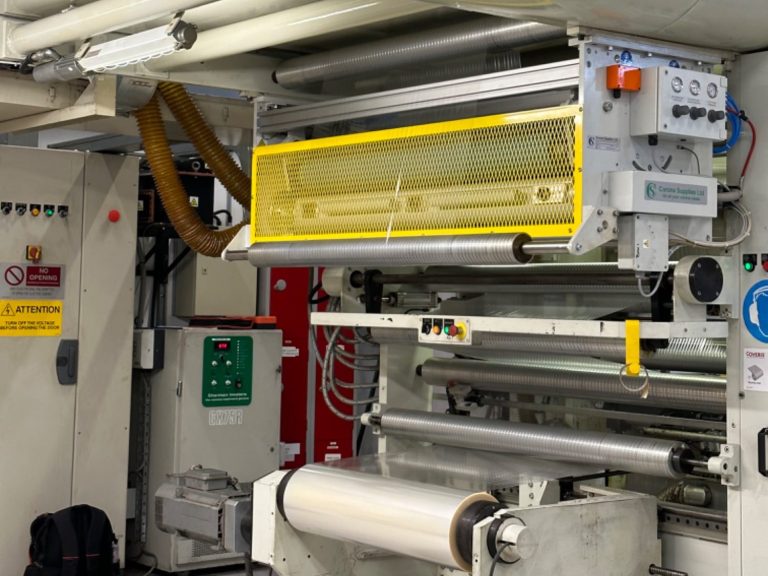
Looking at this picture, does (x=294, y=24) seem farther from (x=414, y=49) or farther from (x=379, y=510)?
(x=379, y=510)

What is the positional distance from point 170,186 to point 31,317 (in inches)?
39.4

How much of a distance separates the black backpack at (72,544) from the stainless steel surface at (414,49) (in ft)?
7.83

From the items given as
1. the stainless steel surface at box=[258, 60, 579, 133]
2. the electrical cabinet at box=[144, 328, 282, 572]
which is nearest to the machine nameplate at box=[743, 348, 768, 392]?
the stainless steel surface at box=[258, 60, 579, 133]

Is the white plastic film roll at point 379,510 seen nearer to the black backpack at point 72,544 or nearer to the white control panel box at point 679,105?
the white control panel box at point 679,105

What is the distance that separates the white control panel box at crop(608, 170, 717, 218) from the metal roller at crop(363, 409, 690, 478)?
0.74 m

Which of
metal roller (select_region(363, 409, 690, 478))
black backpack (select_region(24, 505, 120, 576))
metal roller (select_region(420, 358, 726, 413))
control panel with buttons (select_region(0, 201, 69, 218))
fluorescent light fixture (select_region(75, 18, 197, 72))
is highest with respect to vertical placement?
fluorescent light fixture (select_region(75, 18, 197, 72))

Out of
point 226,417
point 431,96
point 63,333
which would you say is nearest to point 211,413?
point 226,417

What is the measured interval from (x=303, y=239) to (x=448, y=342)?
743 millimetres

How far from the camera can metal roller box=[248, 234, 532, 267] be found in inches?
135

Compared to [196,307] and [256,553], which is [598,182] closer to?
[256,553]

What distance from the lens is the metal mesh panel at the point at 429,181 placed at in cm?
339

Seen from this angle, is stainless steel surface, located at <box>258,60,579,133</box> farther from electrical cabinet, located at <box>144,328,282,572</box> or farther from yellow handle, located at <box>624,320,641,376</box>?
electrical cabinet, located at <box>144,328,282,572</box>

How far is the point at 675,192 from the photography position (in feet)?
11.0

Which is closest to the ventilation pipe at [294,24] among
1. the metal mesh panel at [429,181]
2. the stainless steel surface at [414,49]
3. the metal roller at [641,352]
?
the stainless steel surface at [414,49]
